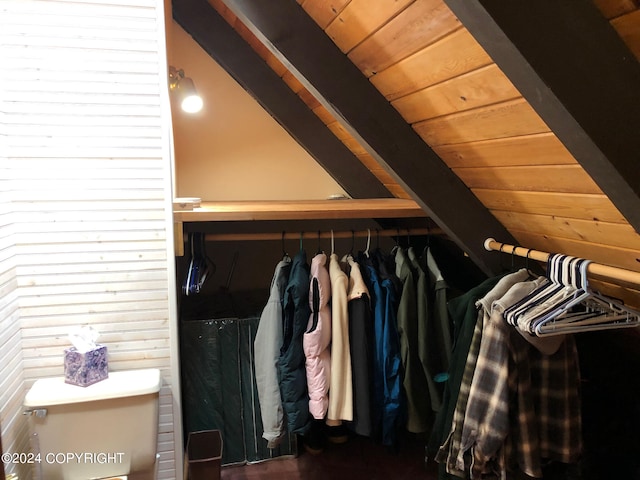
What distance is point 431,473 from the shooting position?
7.64ft

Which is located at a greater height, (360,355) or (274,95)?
(274,95)

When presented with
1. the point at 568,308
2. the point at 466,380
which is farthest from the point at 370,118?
the point at 466,380

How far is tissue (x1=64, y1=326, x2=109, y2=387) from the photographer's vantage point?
5.81 ft

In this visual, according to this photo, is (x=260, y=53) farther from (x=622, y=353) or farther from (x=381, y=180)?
(x=622, y=353)

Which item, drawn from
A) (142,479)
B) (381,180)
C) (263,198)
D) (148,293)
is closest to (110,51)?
(148,293)

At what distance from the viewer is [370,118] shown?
165 centimetres

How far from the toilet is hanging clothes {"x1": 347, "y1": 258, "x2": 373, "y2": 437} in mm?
821

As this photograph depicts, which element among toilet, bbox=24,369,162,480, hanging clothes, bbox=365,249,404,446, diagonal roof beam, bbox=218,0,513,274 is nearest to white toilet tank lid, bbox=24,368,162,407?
toilet, bbox=24,369,162,480

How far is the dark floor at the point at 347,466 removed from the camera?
2297 mm

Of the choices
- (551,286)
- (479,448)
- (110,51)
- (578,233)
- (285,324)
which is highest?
(110,51)

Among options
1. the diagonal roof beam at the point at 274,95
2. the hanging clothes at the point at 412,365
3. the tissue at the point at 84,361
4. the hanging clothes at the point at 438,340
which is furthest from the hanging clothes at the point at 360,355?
the tissue at the point at 84,361

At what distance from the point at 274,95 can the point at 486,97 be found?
137 cm

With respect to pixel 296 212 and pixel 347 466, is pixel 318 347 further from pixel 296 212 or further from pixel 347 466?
pixel 347 466

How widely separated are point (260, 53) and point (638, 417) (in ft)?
7.16
